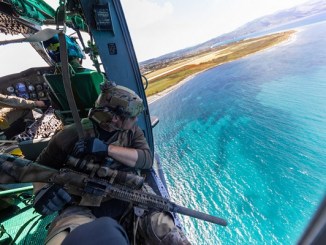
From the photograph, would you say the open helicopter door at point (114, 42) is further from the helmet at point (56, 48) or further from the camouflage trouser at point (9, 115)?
the camouflage trouser at point (9, 115)

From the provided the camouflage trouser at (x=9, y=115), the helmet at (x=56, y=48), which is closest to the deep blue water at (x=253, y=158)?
the helmet at (x=56, y=48)

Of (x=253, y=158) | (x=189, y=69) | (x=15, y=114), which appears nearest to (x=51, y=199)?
(x=15, y=114)

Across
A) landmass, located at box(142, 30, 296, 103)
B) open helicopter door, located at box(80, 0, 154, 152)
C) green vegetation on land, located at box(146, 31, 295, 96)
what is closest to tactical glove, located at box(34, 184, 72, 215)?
open helicopter door, located at box(80, 0, 154, 152)

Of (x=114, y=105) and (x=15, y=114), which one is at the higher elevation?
(x=114, y=105)

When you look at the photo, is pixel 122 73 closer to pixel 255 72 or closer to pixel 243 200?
pixel 243 200

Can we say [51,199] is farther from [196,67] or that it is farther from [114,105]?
[196,67]
